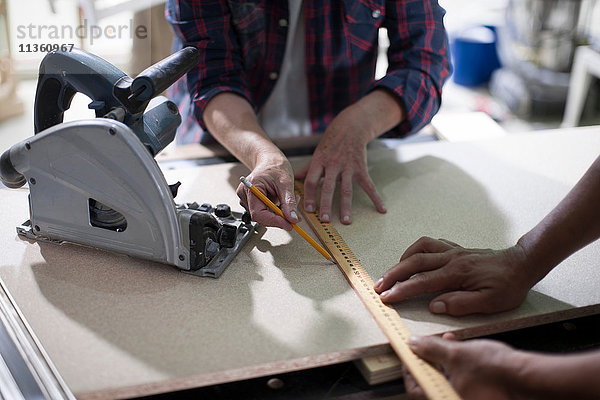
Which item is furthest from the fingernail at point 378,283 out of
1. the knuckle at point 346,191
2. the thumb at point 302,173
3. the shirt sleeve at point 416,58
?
the shirt sleeve at point 416,58

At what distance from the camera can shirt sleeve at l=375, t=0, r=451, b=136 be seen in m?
1.75

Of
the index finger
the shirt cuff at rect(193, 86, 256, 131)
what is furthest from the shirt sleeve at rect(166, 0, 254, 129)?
the index finger

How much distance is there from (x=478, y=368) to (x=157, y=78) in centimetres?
75

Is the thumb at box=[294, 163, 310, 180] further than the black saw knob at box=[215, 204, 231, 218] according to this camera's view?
Yes

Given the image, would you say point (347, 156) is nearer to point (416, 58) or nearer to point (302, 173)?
point (302, 173)

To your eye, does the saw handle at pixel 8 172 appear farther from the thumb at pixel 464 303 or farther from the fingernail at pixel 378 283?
the thumb at pixel 464 303

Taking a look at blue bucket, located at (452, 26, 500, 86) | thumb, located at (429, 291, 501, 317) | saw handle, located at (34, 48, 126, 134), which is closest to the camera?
thumb, located at (429, 291, 501, 317)

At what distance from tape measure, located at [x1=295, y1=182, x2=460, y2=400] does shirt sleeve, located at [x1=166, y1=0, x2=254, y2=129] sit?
516 millimetres

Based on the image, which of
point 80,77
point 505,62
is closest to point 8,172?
point 80,77

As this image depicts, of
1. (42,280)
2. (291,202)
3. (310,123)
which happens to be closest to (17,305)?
(42,280)

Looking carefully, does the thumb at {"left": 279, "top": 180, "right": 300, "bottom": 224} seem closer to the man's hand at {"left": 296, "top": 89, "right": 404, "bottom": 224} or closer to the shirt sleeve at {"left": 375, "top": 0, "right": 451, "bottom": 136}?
the man's hand at {"left": 296, "top": 89, "right": 404, "bottom": 224}

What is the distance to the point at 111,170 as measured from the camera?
113 centimetres

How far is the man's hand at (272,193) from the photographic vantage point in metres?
1.31

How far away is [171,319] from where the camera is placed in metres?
1.09
